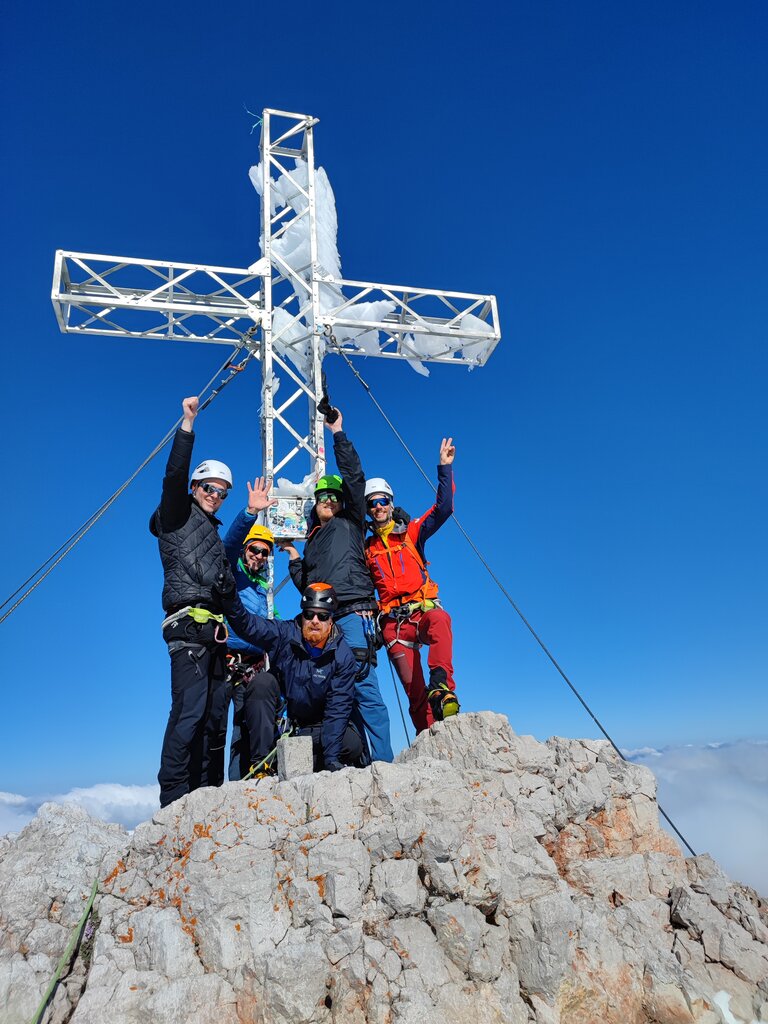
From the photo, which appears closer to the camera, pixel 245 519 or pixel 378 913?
pixel 378 913

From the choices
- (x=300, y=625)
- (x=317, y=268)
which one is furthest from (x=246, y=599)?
(x=317, y=268)

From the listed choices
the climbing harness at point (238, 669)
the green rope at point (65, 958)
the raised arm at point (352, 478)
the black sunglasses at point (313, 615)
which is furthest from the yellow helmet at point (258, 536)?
Answer: the green rope at point (65, 958)

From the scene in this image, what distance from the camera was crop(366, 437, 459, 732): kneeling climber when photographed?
19.7 ft

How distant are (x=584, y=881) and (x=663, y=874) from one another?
1.87 ft

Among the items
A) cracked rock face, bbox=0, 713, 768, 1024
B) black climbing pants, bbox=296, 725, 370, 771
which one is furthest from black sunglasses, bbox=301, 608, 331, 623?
cracked rock face, bbox=0, 713, 768, 1024

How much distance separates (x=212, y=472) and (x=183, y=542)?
2.59ft

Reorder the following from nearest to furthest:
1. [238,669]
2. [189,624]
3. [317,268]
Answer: [189,624]
[238,669]
[317,268]

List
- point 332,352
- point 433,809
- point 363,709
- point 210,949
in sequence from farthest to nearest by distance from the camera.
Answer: point 332,352
point 363,709
point 433,809
point 210,949

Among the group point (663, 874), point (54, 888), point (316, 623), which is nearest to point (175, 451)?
point (316, 623)

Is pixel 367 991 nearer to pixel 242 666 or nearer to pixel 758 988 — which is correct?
pixel 758 988

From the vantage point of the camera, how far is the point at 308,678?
219 inches

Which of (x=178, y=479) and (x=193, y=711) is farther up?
(x=178, y=479)

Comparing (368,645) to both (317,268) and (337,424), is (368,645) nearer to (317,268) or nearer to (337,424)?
(337,424)

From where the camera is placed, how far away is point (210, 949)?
3.48 m
